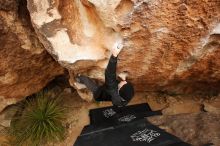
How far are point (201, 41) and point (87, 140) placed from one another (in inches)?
84.2

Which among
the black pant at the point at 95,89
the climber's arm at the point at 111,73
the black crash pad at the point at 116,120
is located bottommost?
the black crash pad at the point at 116,120

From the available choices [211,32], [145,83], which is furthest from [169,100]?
[211,32]

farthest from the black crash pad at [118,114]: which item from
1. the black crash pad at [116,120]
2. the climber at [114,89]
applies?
the climber at [114,89]

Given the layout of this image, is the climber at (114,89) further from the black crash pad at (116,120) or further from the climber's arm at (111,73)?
the black crash pad at (116,120)

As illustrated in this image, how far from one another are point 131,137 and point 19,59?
2166 millimetres

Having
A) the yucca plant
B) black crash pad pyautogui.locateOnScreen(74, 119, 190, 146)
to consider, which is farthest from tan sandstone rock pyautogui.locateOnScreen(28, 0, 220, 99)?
the yucca plant

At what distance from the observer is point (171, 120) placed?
5.67 m

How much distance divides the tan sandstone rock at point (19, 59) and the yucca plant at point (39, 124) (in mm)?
300

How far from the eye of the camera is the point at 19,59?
18.9 ft

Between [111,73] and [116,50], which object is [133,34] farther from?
[111,73]

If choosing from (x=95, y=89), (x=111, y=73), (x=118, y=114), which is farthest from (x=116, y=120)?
(x=111, y=73)

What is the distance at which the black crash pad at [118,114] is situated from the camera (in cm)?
578

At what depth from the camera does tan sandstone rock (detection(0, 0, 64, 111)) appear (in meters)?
5.31

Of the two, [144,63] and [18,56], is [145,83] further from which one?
[18,56]
